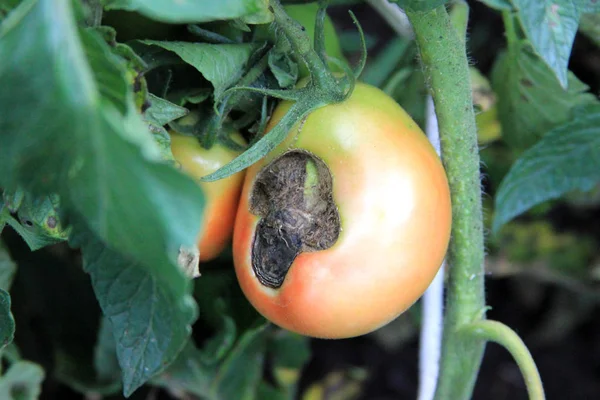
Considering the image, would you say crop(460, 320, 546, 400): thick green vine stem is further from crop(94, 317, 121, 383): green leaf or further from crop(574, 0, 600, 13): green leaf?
crop(94, 317, 121, 383): green leaf

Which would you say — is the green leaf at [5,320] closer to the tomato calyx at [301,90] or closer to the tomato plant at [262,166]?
the tomato plant at [262,166]

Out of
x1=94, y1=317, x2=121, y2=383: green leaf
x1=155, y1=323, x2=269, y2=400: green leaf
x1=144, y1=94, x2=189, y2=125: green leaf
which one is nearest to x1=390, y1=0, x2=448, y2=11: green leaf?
x1=144, y1=94, x2=189, y2=125: green leaf

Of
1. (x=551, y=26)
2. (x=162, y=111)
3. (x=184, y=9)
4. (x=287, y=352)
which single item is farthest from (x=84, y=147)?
(x=287, y=352)

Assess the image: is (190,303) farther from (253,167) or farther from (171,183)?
(253,167)

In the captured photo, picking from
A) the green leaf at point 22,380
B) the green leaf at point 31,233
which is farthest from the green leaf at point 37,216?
the green leaf at point 22,380

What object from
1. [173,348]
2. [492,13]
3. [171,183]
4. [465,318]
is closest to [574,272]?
[492,13]

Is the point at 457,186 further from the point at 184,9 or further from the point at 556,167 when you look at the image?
the point at 184,9
